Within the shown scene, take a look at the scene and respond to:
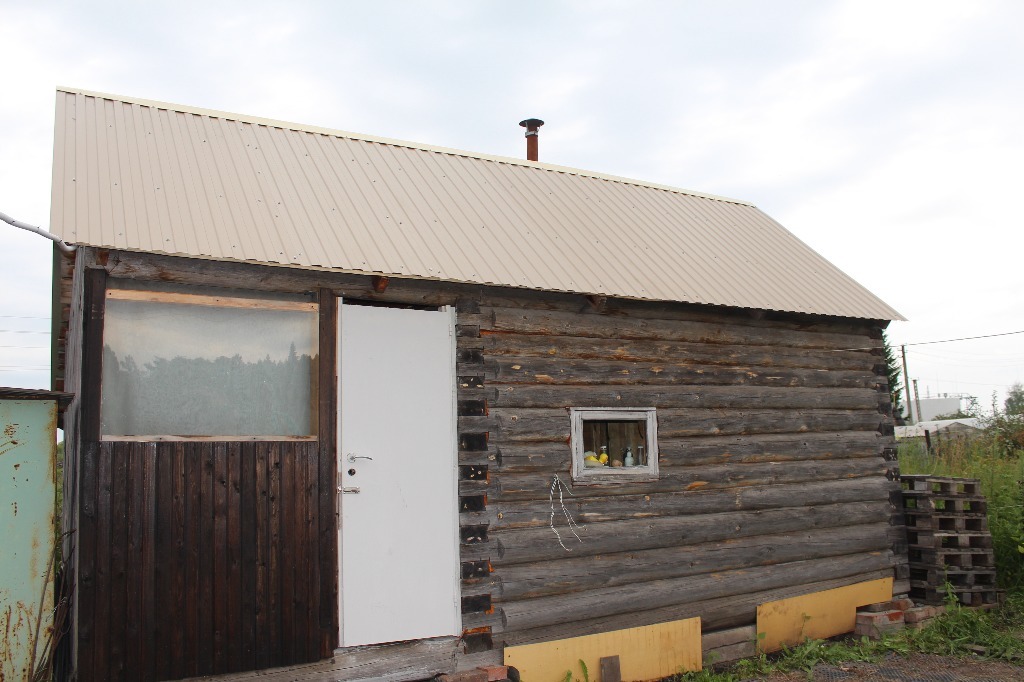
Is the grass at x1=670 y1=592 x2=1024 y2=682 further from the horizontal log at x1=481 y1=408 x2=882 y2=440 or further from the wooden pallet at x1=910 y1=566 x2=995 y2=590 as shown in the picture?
the horizontal log at x1=481 y1=408 x2=882 y2=440

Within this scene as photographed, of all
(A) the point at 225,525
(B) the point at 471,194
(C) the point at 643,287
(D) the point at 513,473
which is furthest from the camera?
(B) the point at 471,194

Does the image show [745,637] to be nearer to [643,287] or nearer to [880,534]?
[880,534]

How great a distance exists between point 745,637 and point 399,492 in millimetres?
4044

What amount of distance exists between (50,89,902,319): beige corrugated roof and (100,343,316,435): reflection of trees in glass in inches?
31.7

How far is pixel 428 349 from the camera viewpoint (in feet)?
23.9

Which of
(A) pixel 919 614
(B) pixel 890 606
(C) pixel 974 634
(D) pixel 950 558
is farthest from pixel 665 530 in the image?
(D) pixel 950 558

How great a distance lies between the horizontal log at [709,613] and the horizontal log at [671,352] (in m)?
2.27

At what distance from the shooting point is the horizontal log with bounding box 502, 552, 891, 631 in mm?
7434

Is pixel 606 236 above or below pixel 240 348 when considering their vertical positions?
above

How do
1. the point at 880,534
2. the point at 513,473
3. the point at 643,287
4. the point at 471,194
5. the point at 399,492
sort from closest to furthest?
the point at 399,492
the point at 513,473
the point at 643,287
the point at 471,194
the point at 880,534

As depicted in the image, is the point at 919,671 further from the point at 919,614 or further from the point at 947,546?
the point at 947,546

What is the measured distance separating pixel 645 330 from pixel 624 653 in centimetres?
296

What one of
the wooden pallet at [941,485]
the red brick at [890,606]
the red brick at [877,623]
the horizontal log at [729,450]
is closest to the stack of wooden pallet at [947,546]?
the wooden pallet at [941,485]

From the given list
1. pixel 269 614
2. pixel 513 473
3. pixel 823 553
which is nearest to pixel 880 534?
pixel 823 553
